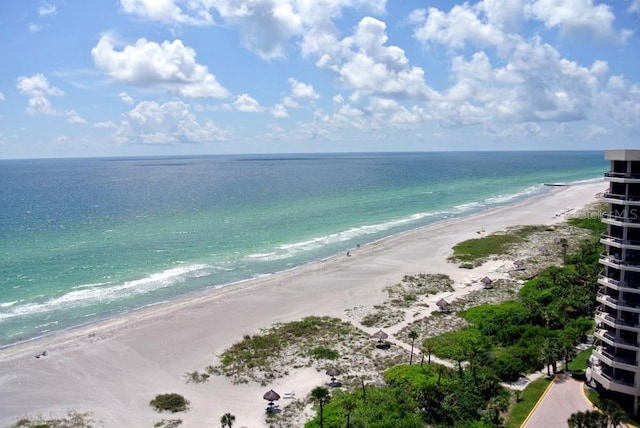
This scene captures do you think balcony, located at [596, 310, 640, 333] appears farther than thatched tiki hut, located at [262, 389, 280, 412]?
No

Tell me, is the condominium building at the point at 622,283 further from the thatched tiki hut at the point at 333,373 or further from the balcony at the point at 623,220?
the thatched tiki hut at the point at 333,373

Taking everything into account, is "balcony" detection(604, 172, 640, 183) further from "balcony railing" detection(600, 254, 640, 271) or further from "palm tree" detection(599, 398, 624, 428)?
"palm tree" detection(599, 398, 624, 428)

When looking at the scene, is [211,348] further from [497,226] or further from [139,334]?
[497,226]

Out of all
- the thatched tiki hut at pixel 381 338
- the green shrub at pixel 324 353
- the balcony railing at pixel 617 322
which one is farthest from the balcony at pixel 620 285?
the green shrub at pixel 324 353

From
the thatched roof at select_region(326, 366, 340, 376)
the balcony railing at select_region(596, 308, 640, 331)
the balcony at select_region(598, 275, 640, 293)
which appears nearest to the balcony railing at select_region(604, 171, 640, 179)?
the balcony at select_region(598, 275, 640, 293)

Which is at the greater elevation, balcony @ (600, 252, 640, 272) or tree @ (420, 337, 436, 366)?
balcony @ (600, 252, 640, 272)

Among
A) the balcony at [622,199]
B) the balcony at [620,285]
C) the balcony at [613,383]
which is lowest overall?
the balcony at [613,383]

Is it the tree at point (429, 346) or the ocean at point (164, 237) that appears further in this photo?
the ocean at point (164, 237)

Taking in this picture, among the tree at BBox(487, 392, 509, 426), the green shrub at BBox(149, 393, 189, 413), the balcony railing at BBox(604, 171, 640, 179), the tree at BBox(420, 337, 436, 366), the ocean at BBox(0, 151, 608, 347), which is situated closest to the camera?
the balcony railing at BBox(604, 171, 640, 179)
